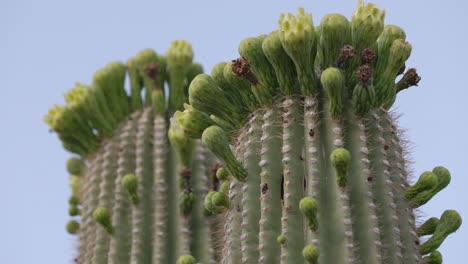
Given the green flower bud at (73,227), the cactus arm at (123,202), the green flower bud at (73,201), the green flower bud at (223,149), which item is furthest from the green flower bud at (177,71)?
the green flower bud at (223,149)

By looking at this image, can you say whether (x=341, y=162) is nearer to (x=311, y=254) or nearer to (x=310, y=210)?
(x=310, y=210)

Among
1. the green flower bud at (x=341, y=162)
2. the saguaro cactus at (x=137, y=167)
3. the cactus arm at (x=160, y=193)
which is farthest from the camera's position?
the saguaro cactus at (x=137, y=167)

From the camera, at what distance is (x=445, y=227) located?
219 inches

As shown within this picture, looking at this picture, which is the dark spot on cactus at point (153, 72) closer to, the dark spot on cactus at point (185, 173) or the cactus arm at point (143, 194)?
the cactus arm at point (143, 194)

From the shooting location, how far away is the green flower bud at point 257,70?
5684 millimetres

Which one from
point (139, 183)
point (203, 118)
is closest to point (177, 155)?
point (139, 183)

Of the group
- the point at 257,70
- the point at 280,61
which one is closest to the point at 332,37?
the point at 280,61

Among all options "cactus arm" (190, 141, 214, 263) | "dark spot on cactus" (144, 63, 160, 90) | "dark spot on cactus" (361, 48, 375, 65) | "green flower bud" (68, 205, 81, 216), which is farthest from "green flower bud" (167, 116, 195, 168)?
"dark spot on cactus" (361, 48, 375, 65)

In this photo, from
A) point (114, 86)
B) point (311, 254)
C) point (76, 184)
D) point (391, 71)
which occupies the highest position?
point (114, 86)

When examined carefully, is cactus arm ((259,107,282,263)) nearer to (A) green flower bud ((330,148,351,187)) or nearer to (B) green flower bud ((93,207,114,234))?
(A) green flower bud ((330,148,351,187))

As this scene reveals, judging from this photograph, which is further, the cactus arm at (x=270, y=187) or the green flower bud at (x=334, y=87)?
the green flower bud at (x=334, y=87)

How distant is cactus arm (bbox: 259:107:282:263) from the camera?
5.12 meters

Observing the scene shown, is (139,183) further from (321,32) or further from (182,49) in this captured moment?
(321,32)

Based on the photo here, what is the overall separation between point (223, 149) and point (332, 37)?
36.0 inches
